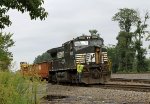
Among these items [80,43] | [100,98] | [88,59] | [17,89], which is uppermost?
[80,43]

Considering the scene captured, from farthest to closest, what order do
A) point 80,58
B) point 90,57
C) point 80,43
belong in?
1. point 80,43
2. point 90,57
3. point 80,58

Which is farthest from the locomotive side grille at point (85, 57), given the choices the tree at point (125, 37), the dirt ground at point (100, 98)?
the tree at point (125, 37)

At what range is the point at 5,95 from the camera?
10.0 m

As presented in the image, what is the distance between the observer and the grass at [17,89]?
10.1 m

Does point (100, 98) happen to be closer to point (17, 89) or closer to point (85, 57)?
point (17, 89)

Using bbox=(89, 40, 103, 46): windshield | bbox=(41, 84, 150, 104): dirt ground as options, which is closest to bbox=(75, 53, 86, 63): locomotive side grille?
bbox=(89, 40, 103, 46): windshield

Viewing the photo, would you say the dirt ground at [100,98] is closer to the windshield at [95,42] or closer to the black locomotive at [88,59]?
the black locomotive at [88,59]

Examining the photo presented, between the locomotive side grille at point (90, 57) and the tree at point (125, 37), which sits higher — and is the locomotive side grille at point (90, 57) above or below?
below

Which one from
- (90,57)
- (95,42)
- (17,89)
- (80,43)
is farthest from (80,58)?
(17,89)

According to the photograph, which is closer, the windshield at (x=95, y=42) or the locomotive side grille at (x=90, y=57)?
the locomotive side grille at (x=90, y=57)

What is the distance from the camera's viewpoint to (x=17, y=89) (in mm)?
11984

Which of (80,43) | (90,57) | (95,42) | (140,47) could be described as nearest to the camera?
(90,57)

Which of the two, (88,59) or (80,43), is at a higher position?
(80,43)

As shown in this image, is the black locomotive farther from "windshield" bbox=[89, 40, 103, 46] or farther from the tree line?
the tree line
